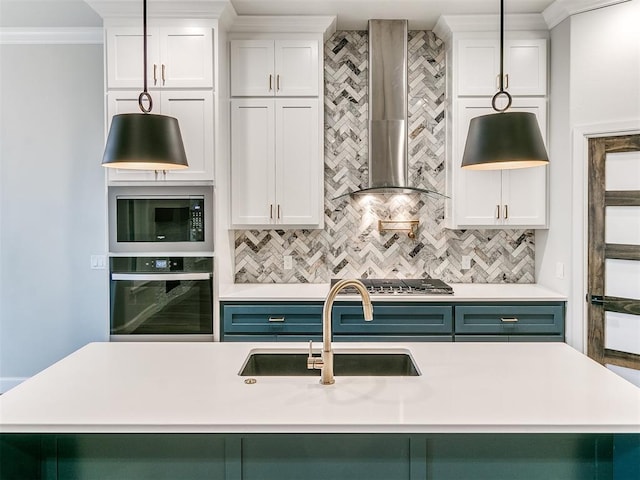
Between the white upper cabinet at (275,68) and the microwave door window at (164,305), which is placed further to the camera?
the white upper cabinet at (275,68)

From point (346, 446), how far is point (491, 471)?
1.54 ft

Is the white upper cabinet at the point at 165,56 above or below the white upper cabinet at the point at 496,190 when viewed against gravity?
above

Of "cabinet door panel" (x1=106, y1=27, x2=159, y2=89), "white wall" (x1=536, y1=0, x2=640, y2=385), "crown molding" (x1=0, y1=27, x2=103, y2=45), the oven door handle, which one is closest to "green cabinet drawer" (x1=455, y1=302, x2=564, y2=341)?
"white wall" (x1=536, y1=0, x2=640, y2=385)

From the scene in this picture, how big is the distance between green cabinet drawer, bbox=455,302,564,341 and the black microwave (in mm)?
1861

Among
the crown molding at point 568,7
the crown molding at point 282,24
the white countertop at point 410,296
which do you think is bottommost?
the white countertop at point 410,296

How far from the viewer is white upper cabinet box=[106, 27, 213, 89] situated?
3.19 m

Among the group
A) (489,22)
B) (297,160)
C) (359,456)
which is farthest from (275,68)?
(359,456)

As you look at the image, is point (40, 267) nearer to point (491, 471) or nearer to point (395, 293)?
point (395, 293)

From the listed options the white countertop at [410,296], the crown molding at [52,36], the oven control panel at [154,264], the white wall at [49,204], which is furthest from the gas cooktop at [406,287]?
the crown molding at [52,36]

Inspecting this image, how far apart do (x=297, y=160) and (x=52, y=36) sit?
2.38 m

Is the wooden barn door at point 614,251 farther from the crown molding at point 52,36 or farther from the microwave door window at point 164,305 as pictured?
the crown molding at point 52,36

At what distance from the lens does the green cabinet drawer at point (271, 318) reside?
318 cm

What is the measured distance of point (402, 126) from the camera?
141 inches

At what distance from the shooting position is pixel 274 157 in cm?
351
